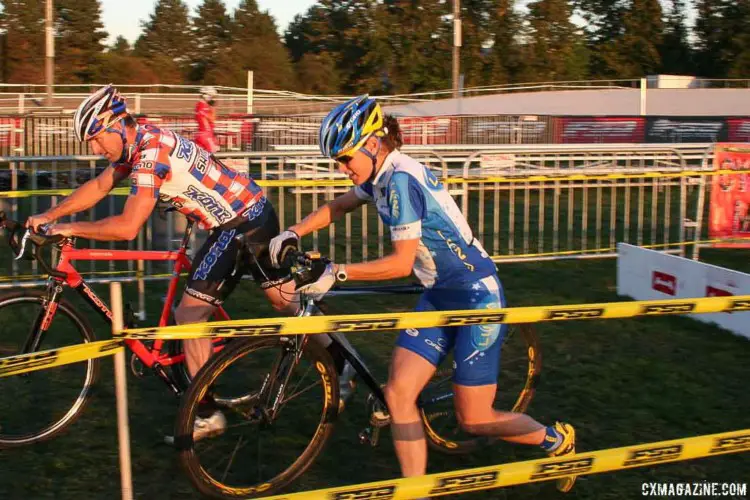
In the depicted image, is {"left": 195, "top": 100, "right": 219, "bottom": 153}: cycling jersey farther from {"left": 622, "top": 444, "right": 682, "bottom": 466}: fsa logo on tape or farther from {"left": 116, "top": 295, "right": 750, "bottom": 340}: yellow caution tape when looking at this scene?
{"left": 622, "top": 444, "right": 682, "bottom": 466}: fsa logo on tape

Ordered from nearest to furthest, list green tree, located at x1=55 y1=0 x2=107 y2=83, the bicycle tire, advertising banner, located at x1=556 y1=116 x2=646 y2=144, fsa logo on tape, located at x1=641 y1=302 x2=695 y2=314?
fsa logo on tape, located at x1=641 y1=302 x2=695 y2=314 < the bicycle tire < advertising banner, located at x1=556 y1=116 x2=646 y2=144 < green tree, located at x1=55 y1=0 x2=107 y2=83

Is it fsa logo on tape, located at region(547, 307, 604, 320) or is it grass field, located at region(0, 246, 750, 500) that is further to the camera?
grass field, located at region(0, 246, 750, 500)

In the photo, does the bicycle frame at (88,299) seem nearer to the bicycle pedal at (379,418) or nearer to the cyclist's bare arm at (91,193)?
the cyclist's bare arm at (91,193)

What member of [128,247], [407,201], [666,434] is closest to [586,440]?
[666,434]

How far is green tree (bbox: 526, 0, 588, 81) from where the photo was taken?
6456 cm

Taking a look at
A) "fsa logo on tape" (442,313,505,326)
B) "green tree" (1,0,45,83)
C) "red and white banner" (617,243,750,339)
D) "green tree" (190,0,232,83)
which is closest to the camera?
"fsa logo on tape" (442,313,505,326)

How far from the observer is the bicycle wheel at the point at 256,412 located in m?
4.52

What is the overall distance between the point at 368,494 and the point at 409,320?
2.44ft

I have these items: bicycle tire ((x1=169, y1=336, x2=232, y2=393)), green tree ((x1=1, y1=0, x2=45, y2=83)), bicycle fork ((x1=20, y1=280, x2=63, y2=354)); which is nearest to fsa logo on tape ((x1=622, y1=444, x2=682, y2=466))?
bicycle tire ((x1=169, y1=336, x2=232, y2=393))

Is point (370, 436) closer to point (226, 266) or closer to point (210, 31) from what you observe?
point (226, 266)

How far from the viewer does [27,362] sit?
3377mm

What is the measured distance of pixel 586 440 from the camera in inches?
219

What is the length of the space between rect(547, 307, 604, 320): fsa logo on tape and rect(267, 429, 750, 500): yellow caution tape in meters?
0.56

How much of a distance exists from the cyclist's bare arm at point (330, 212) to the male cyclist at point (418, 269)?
314mm
